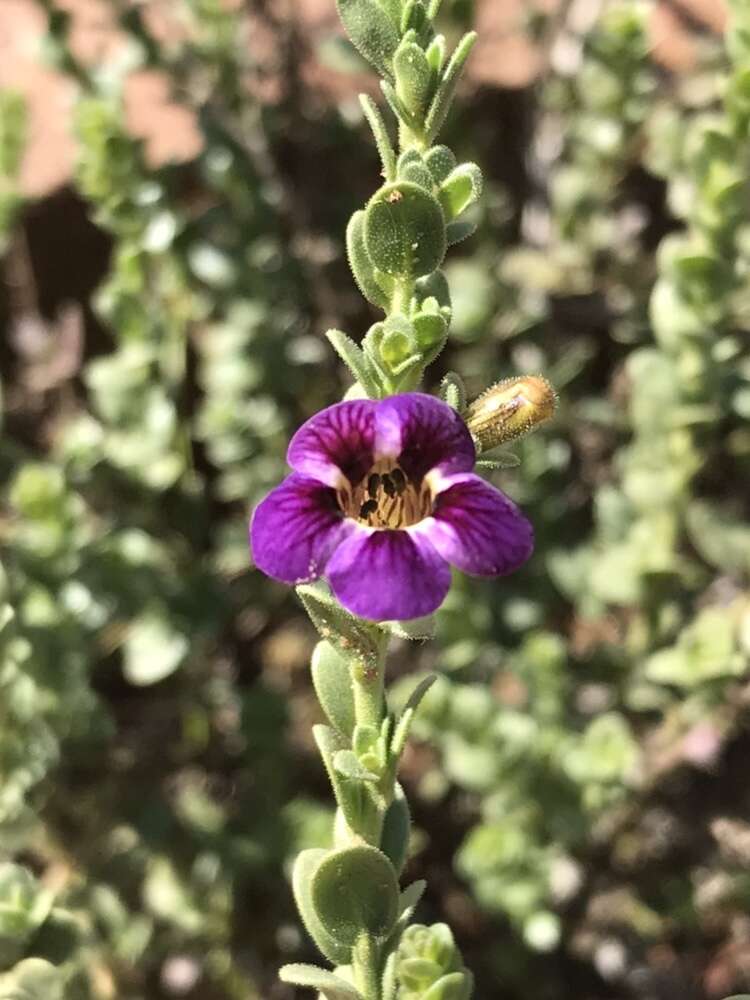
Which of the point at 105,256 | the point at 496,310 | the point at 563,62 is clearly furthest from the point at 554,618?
the point at 105,256

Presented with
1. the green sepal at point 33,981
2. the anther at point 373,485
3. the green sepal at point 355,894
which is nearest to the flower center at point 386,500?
the anther at point 373,485

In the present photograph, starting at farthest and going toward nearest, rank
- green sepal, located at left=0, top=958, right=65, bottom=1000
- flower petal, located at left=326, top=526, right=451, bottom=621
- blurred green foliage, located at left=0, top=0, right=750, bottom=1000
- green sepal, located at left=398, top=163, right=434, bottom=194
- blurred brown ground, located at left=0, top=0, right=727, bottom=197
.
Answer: blurred brown ground, located at left=0, top=0, right=727, bottom=197 < blurred green foliage, located at left=0, top=0, right=750, bottom=1000 < green sepal, located at left=0, top=958, right=65, bottom=1000 < green sepal, located at left=398, top=163, right=434, bottom=194 < flower petal, located at left=326, top=526, right=451, bottom=621

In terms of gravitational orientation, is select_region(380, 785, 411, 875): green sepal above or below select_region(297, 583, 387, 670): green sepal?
below

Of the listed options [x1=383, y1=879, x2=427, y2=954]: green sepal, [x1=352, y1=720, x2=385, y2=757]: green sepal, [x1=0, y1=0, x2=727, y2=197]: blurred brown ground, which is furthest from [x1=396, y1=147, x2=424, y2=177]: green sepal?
[x1=0, y1=0, x2=727, y2=197]: blurred brown ground

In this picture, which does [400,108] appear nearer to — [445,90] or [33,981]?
[445,90]

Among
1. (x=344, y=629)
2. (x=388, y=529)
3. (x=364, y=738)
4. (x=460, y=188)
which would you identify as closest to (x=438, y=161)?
(x=460, y=188)

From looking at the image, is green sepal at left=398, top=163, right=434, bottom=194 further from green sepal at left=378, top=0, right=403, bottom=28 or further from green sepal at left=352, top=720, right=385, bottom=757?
green sepal at left=352, top=720, right=385, bottom=757
